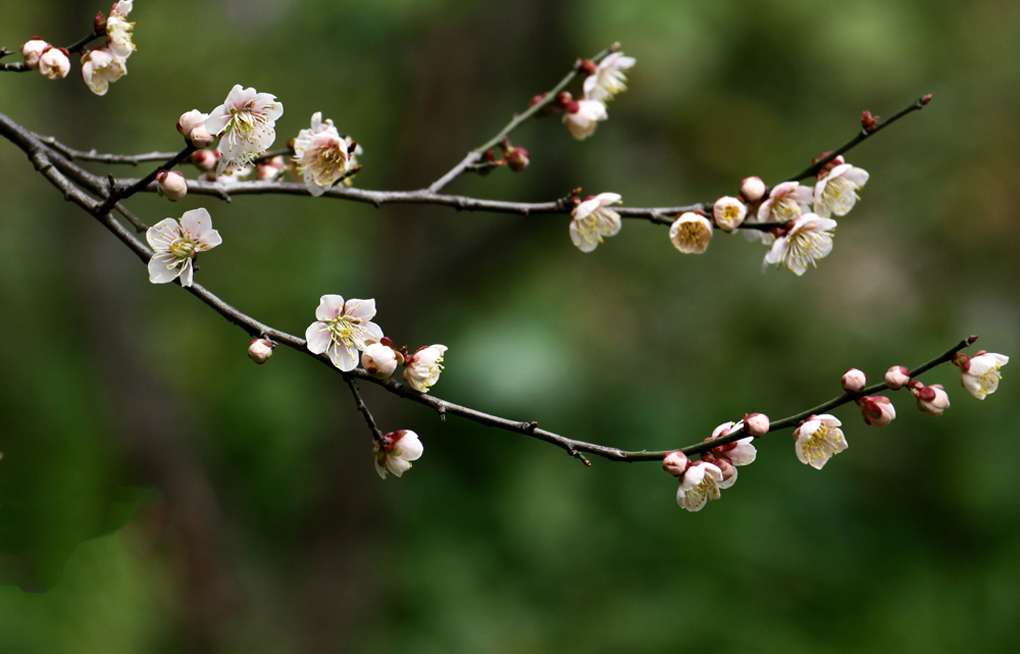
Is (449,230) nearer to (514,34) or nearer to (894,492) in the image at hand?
(514,34)

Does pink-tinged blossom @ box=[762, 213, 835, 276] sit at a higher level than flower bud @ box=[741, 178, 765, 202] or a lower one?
lower

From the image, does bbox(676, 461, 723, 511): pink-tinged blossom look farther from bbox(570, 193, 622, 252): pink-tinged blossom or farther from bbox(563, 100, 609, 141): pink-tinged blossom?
bbox(563, 100, 609, 141): pink-tinged blossom

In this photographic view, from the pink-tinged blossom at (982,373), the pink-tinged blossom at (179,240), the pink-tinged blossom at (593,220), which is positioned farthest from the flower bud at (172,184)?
the pink-tinged blossom at (982,373)

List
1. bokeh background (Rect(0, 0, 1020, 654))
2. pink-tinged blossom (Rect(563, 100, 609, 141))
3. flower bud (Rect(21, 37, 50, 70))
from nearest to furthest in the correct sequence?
flower bud (Rect(21, 37, 50, 70)) < pink-tinged blossom (Rect(563, 100, 609, 141)) < bokeh background (Rect(0, 0, 1020, 654))

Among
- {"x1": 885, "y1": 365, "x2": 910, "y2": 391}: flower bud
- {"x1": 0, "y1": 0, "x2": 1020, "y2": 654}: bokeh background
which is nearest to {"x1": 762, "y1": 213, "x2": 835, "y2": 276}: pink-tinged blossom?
{"x1": 885, "y1": 365, "x2": 910, "y2": 391}: flower bud

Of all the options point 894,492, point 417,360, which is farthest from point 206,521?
point 894,492
